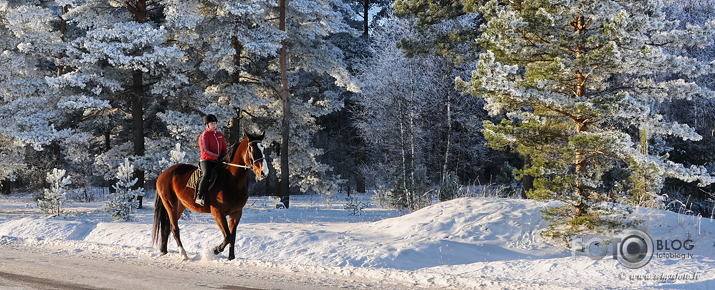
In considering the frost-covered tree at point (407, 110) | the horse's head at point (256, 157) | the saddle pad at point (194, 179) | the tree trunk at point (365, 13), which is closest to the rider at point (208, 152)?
the saddle pad at point (194, 179)

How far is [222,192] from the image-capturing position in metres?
9.90

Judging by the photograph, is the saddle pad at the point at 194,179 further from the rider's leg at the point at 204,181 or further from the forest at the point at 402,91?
the forest at the point at 402,91

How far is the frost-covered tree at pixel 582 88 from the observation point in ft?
36.4

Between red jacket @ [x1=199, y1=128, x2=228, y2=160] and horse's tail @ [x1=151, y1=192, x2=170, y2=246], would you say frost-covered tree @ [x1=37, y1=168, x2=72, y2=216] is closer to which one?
horse's tail @ [x1=151, y1=192, x2=170, y2=246]

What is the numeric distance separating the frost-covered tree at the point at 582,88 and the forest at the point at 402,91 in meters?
0.04

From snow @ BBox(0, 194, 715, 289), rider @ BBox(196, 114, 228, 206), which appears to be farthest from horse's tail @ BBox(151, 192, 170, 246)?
rider @ BBox(196, 114, 228, 206)

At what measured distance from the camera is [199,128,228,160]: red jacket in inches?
403

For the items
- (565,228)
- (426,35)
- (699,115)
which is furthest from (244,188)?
(699,115)

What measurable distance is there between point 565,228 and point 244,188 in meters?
7.20

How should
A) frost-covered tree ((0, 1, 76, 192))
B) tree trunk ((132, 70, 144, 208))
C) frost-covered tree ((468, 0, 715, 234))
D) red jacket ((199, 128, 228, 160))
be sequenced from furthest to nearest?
tree trunk ((132, 70, 144, 208)) < frost-covered tree ((0, 1, 76, 192)) < frost-covered tree ((468, 0, 715, 234)) < red jacket ((199, 128, 228, 160))

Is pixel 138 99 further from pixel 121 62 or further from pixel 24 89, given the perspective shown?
pixel 24 89

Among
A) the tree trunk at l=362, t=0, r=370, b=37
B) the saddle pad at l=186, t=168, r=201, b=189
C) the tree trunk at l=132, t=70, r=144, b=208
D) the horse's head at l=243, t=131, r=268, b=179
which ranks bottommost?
the saddle pad at l=186, t=168, r=201, b=189

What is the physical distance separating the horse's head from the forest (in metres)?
5.05

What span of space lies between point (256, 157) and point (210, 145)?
1.63 meters
